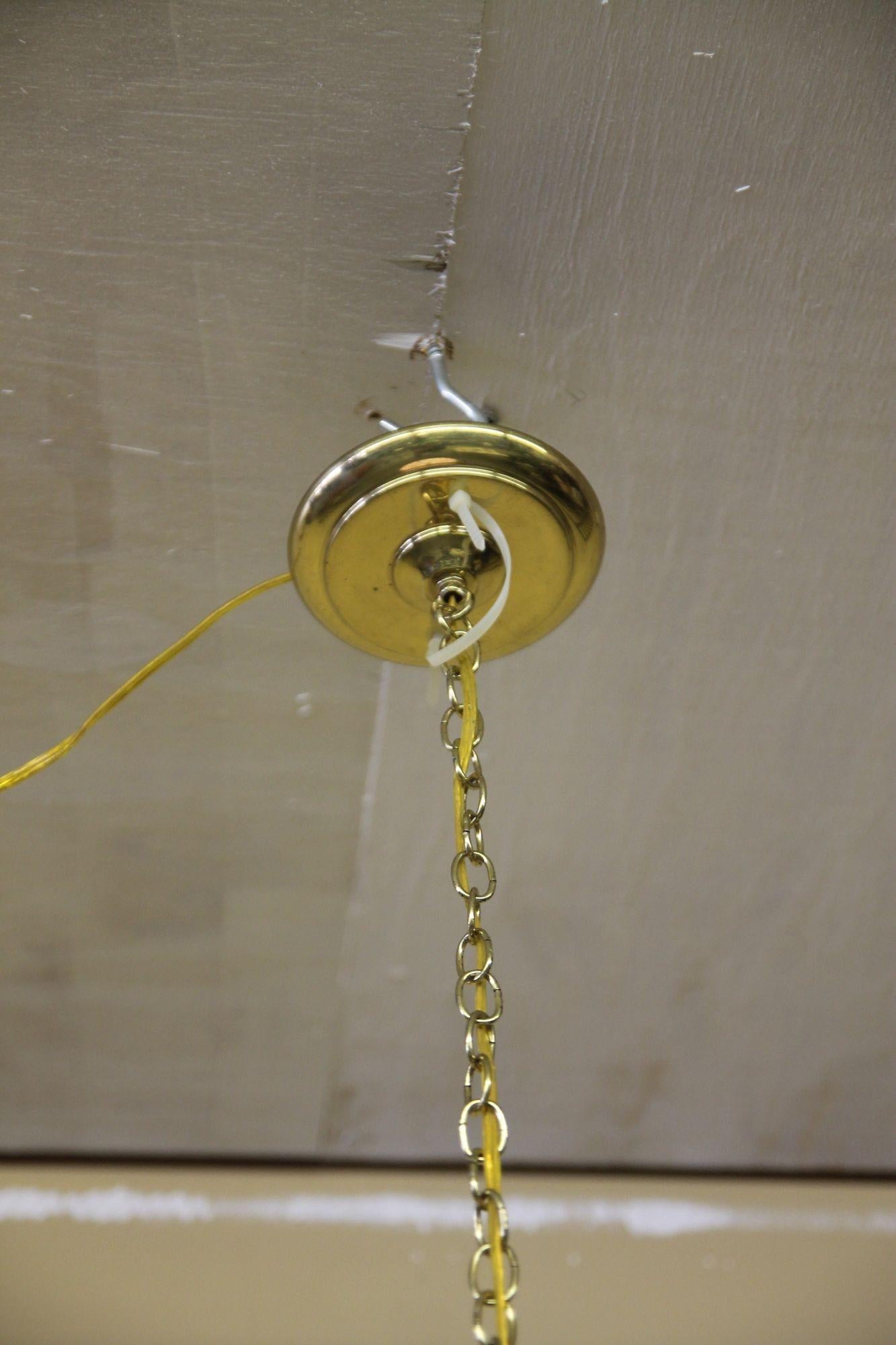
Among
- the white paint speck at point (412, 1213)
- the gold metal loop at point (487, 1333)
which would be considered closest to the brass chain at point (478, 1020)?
the gold metal loop at point (487, 1333)

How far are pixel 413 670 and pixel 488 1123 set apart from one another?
1.43 feet

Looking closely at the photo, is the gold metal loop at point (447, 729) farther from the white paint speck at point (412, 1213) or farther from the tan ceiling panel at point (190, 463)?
the white paint speck at point (412, 1213)

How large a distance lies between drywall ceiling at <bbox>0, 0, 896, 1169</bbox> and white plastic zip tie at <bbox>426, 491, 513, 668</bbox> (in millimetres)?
168

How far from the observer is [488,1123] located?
0.35 m

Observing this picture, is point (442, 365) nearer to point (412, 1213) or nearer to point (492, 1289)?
point (492, 1289)

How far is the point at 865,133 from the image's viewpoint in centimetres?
55

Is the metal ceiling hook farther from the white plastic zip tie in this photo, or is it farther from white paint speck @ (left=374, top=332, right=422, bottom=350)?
the white plastic zip tie

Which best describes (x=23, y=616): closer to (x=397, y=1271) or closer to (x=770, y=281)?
(x=770, y=281)

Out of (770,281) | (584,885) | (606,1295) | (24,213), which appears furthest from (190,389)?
(606,1295)

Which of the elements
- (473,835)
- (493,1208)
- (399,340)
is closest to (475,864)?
(473,835)

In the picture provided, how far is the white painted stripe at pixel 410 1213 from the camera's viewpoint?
1.10 metres

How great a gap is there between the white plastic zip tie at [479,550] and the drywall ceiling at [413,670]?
17 cm

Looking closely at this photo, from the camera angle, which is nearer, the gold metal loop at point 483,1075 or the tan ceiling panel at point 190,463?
the gold metal loop at point 483,1075

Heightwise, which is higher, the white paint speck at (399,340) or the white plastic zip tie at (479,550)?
the white paint speck at (399,340)
